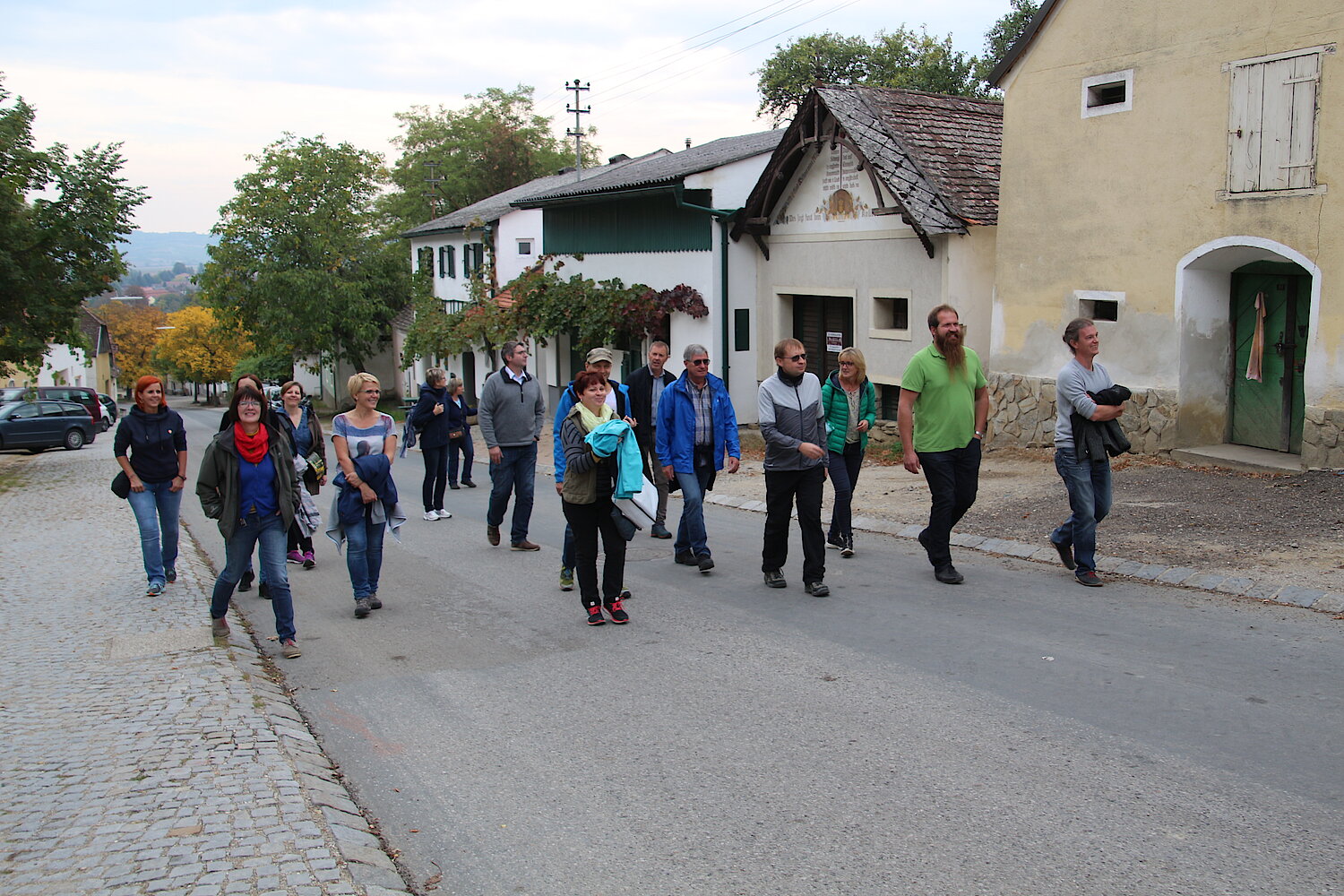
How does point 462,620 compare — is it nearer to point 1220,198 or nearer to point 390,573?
point 390,573

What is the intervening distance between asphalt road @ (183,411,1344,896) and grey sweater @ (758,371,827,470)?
3.21 feet

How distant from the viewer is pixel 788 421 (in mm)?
7781

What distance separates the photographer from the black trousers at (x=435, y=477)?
42.3ft

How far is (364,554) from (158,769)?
10.2 feet

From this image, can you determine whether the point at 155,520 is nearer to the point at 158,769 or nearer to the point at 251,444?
the point at 251,444

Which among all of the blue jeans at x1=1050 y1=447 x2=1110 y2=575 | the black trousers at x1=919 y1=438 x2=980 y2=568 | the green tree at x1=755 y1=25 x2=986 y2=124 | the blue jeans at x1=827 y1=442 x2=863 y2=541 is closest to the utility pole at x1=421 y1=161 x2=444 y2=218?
the green tree at x1=755 y1=25 x2=986 y2=124

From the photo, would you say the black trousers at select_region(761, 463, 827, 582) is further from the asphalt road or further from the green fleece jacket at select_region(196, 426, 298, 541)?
the green fleece jacket at select_region(196, 426, 298, 541)

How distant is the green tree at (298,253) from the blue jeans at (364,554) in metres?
41.5

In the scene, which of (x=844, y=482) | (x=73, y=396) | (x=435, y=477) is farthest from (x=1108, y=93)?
(x=73, y=396)

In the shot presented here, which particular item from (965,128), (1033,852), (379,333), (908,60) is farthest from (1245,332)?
(379,333)

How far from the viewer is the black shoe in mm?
8055

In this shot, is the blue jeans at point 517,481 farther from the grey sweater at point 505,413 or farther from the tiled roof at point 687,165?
the tiled roof at point 687,165

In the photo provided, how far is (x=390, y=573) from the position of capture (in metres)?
9.44

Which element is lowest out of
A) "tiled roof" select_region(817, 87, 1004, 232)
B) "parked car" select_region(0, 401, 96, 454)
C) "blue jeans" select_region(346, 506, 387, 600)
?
"parked car" select_region(0, 401, 96, 454)
